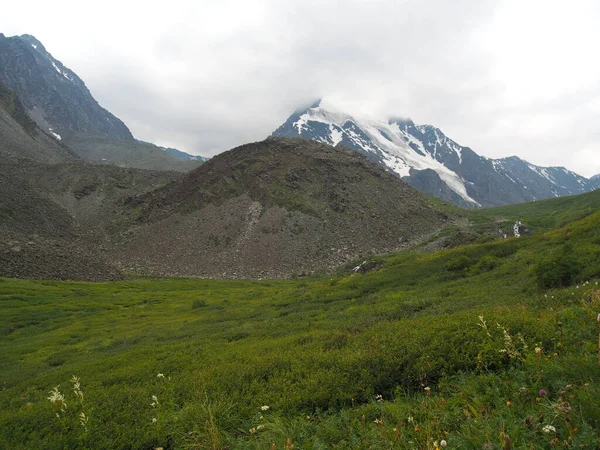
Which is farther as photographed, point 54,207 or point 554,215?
point 554,215

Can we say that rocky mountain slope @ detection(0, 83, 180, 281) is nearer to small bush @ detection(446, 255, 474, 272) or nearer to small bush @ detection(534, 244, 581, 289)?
small bush @ detection(446, 255, 474, 272)

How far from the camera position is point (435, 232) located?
96750 millimetres

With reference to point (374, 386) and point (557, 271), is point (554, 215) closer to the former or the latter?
point (557, 271)

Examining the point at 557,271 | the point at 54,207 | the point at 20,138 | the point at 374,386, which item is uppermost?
the point at 20,138

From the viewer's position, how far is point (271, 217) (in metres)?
96.0

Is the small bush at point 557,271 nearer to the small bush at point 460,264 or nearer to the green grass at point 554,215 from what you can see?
the small bush at point 460,264

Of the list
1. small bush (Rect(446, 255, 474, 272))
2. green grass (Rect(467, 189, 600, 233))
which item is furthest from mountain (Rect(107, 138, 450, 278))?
small bush (Rect(446, 255, 474, 272))

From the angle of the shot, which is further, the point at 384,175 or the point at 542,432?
the point at 384,175

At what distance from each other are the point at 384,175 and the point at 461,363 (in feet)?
390

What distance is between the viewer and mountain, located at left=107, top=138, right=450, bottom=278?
86.8 m

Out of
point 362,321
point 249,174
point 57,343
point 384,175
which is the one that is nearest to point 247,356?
point 362,321

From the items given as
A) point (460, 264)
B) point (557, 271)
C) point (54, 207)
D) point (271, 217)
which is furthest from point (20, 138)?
point (557, 271)

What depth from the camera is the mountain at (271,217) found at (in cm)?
8681

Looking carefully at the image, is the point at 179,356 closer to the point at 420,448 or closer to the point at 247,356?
the point at 247,356
